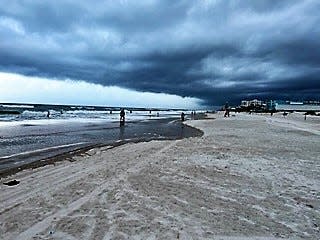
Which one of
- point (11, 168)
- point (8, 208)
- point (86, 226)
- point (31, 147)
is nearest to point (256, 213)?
point (86, 226)

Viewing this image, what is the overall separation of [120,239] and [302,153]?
11.5 meters

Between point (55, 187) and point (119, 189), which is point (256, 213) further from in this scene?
point (55, 187)

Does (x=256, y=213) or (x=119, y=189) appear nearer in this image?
(x=256, y=213)

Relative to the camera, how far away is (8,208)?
20.7 ft

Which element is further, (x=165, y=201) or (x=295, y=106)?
(x=295, y=106)

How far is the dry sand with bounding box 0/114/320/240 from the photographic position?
17.0ft

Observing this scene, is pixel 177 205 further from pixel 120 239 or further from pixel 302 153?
pixel 302 153

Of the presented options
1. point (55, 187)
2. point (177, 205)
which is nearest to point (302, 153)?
point (177, 205)

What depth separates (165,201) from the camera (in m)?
6.67

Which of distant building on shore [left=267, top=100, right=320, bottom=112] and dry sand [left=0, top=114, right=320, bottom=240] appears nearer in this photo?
dry sand [left=0, top=114, right=320, bottom=240]

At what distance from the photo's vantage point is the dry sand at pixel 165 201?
204 inches

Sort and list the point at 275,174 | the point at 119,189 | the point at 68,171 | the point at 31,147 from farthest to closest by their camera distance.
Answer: the point at 31,147 → the point at 68,171 → the point at 275,174 → the point at 119,189

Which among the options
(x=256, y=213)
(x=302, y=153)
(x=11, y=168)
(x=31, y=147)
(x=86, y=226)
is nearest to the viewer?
(x=86, y=226)

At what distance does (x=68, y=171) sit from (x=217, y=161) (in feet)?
17.2
